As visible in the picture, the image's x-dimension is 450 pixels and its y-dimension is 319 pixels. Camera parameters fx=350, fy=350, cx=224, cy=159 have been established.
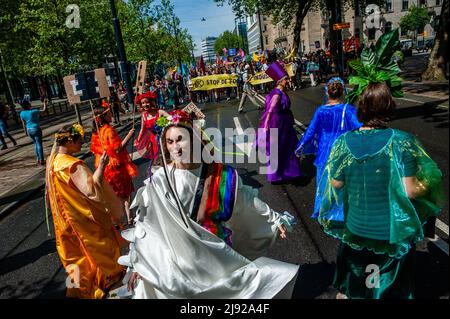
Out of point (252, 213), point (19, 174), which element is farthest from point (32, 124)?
point (252, 213)

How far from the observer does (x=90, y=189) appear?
10.4 ft

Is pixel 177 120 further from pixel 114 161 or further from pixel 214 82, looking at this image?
pixel 214 82

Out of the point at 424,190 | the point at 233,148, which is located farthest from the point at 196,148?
the point at 233,148

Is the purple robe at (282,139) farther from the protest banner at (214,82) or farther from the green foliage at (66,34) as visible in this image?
the protest banner at (214,82)

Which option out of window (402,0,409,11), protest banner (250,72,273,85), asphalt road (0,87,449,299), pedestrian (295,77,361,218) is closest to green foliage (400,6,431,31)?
window (402,0,409,11)

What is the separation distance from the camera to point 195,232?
2.30 m

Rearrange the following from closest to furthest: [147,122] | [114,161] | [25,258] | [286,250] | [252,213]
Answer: [252,213] < [286,250] < [25,258] < [114,161] < [147,122]

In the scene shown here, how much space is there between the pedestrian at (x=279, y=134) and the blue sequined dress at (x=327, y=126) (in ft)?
4.01

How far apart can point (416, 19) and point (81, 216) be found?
2544 inches

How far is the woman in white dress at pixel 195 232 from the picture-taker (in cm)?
225

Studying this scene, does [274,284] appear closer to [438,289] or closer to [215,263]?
[215,263]

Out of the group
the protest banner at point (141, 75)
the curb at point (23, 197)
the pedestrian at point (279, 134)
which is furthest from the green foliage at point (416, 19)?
the protest banner at point (141, 75)

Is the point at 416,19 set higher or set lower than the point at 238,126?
higher

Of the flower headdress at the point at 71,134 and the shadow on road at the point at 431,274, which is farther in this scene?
the flower headdress at the point at 71,134
